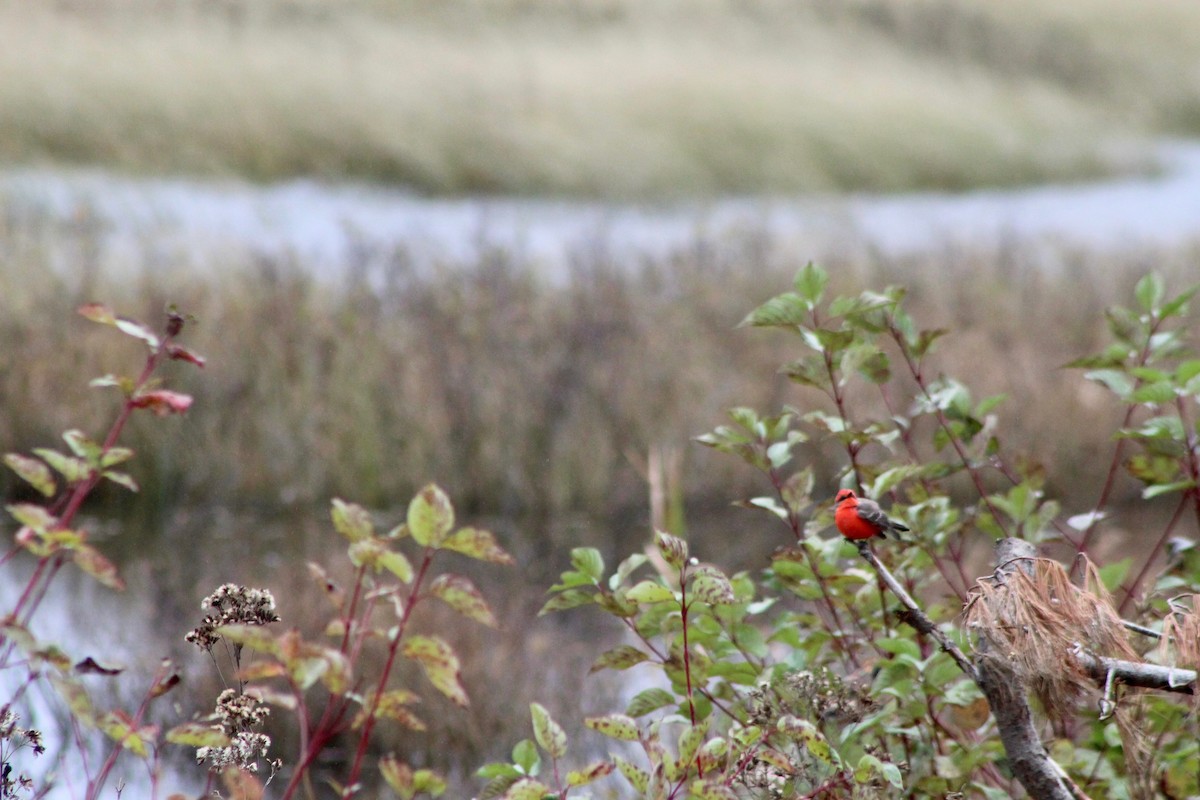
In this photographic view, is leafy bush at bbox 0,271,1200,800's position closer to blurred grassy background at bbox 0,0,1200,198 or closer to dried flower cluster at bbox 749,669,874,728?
dried flower cluster at bbox 749,669,874,728

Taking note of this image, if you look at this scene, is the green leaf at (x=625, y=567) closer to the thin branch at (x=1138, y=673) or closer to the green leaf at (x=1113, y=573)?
the thin branch at (x=1138, y=673)

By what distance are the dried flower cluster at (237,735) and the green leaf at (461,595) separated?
20cm

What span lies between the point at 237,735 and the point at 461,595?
0.27 meters

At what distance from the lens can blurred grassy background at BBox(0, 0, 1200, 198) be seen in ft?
37.6

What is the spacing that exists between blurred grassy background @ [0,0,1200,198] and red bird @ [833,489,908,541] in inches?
414

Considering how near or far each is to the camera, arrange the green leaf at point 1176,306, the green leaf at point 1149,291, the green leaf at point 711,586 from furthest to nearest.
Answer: the green leaf at point 1149,291 < the green leaf at point 1176,306 < the green leaf at point 711,586

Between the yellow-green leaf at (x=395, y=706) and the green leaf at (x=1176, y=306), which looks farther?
the green leaf at (x=1176, y=306)

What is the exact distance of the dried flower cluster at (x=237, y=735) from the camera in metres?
0.90

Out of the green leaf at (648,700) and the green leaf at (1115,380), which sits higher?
the green leaf at (1115,380)

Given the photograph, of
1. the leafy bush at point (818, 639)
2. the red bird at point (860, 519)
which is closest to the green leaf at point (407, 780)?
the leafy bush at point (818, 639)

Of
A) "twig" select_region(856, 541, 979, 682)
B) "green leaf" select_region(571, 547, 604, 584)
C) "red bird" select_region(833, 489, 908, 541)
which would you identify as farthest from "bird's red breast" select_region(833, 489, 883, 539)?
"green leaf" select_region(571, 547, 604, 584)

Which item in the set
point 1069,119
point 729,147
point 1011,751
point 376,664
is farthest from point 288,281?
point 1069,119

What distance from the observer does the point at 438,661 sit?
798mm

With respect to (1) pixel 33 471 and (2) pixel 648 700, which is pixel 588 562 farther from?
(1) pixel 33 471
